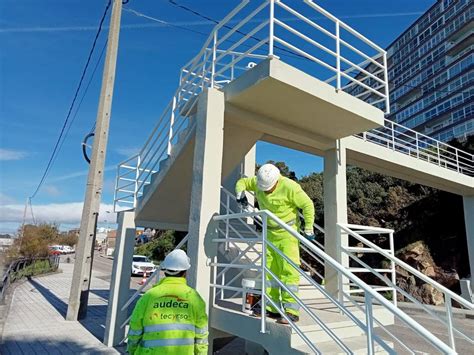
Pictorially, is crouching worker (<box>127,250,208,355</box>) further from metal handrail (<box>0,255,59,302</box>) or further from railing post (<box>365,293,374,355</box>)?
metal handrail (<box>0,255,59,302</box>)

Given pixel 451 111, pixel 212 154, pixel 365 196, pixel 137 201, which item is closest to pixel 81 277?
pixel 137 201

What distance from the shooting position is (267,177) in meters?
3.87

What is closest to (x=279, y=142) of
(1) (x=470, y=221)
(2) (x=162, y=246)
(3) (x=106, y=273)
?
(1) (x=470, y=221)

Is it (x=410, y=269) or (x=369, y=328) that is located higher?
(x=410, y=269)

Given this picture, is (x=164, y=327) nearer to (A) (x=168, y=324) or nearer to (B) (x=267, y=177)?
(A) (x=168, y=324)

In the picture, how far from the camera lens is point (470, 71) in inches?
1785

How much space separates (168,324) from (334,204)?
3862 millimetres

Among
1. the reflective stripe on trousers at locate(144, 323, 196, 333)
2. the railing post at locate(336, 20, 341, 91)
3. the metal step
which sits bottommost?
the metal step

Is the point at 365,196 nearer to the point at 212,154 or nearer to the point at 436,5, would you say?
the point at 212,154

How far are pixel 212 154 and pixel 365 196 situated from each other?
16.5m

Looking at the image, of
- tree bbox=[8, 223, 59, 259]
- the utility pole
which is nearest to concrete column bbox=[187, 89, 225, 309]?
the utility pole

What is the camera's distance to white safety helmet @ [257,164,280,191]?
12.7ft

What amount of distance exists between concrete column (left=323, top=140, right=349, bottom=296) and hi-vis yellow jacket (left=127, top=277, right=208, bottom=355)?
3162mm

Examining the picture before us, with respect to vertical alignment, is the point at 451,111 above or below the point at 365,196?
above
